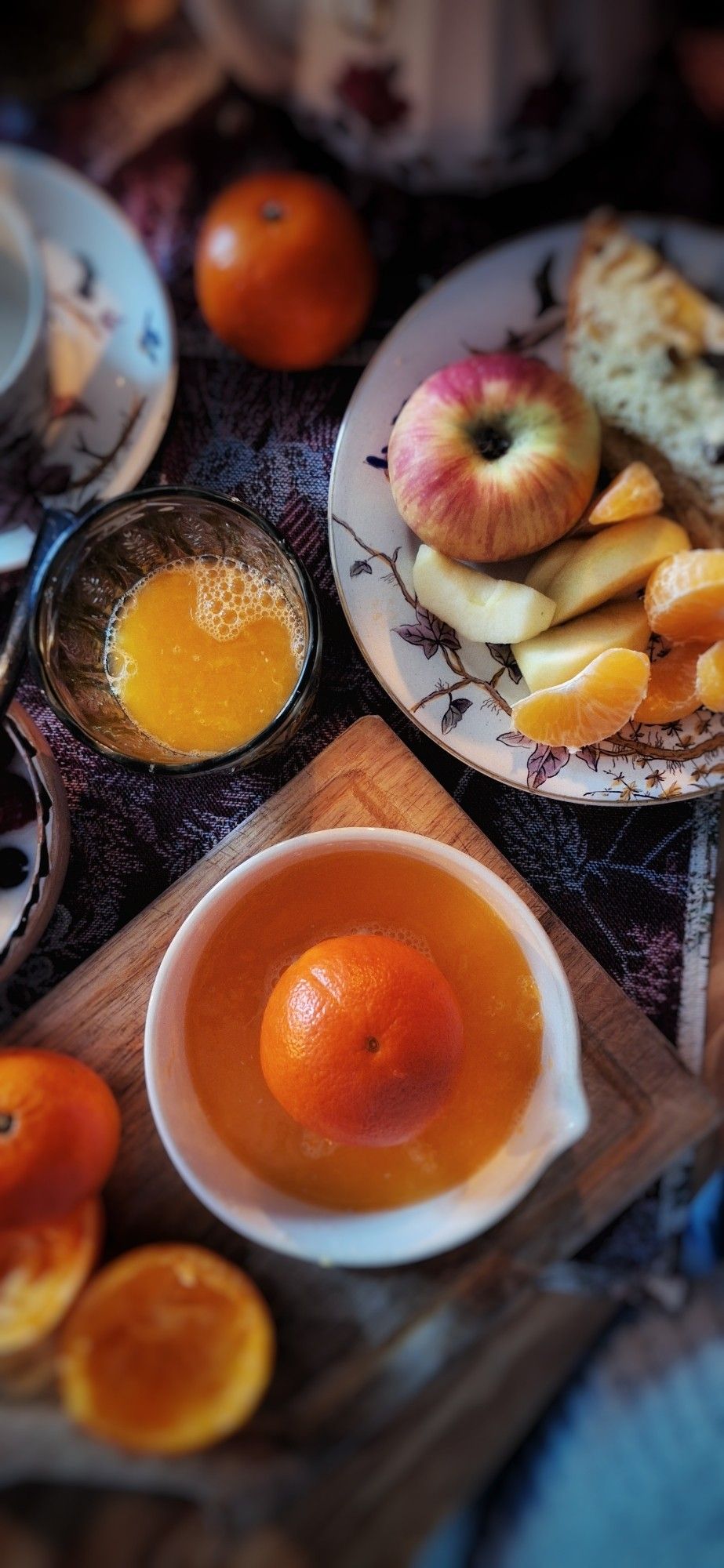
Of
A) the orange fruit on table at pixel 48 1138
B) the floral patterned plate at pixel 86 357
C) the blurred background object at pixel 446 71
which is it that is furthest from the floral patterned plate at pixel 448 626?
the orange fruit on table at pixel 48 1138

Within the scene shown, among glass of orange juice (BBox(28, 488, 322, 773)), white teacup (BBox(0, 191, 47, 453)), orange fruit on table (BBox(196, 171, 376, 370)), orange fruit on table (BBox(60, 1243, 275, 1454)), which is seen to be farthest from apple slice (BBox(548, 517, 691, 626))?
orange fruit on table (BBox(60, 1243, 275, 1454))

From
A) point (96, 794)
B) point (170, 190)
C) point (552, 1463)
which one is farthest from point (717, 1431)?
point (170, 190)

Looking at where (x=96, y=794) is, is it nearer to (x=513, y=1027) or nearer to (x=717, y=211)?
(x=513, y=1027)

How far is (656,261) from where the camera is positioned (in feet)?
3.71

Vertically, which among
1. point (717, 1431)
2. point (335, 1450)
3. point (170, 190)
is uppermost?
point (170, 190)

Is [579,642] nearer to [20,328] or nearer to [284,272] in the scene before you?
[284,272]

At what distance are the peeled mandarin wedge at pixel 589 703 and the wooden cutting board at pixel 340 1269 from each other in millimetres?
120

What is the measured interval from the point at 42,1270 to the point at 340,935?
1.27ft

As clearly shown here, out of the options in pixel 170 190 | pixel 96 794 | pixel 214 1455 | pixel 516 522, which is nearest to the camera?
pixel 214 1455

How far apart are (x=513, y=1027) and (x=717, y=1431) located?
433 mm

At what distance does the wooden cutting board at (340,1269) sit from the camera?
972mm

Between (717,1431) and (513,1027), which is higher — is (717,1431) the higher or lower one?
the lower one

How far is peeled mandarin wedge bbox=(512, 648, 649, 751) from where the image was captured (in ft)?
3.32

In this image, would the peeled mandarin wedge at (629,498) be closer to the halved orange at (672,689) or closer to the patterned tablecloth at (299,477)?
the halved orange at (672,689)
